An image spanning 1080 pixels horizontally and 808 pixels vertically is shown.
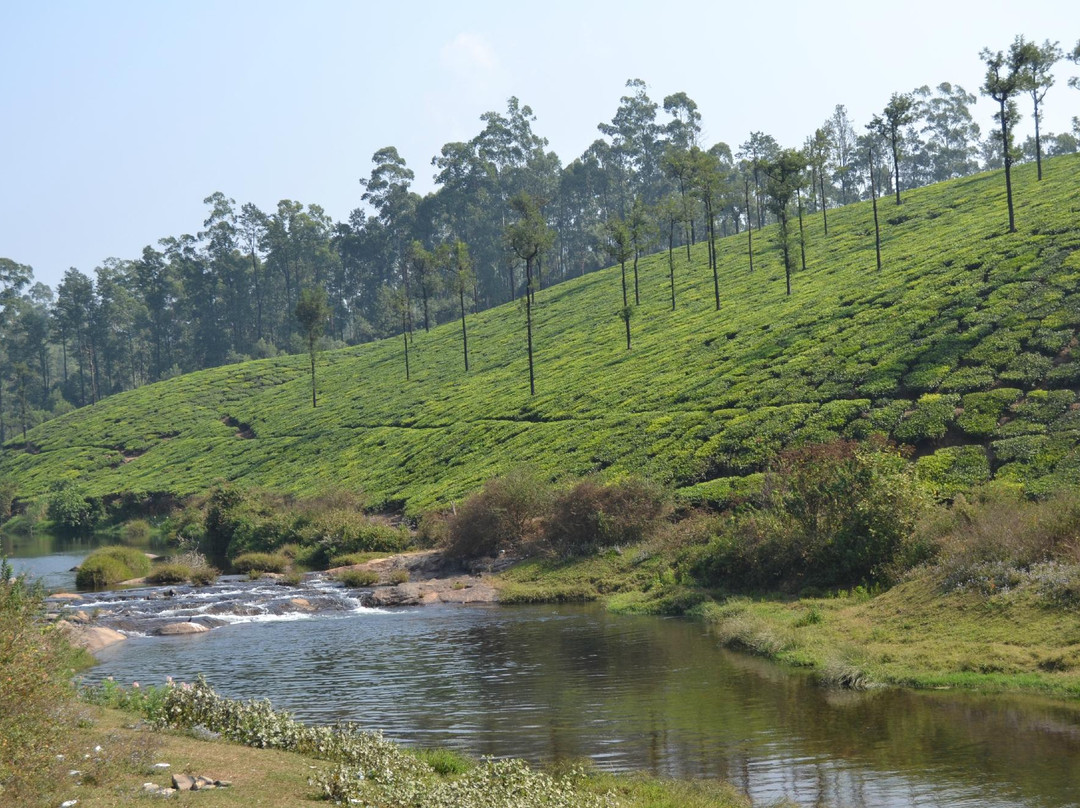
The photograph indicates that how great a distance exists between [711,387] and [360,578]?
2608cm

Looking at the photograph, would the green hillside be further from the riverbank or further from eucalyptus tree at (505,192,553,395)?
the riverbank

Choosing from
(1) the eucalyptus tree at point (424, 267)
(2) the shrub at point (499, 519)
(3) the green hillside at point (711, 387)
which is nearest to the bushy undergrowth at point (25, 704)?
(3) the green hillside at point (711, 387)

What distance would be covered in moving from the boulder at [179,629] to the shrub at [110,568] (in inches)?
530

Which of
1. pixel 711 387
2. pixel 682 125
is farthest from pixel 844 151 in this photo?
pixel 711 387

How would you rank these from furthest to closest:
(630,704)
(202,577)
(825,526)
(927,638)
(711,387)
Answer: (711,387), (202,577), (825,526), (927,638), (630,704)

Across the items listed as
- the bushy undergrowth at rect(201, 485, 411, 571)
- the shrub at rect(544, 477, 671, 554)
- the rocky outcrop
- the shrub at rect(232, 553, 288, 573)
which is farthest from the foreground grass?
the bushy undergrowth at rect(201, 485, 411, 571)

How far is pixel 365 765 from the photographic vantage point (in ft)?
47.9

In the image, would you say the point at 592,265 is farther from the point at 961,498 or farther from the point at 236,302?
the point at 961,498

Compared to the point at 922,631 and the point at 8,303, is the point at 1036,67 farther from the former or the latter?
the point at 8,303

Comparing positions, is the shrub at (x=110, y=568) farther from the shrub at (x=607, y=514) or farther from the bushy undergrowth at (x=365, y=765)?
the bushy undergrowth at (x=365, y=765)

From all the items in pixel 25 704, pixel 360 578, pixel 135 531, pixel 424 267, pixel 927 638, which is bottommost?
pixel 927 638

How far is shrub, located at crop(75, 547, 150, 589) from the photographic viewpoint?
4638 centimetres

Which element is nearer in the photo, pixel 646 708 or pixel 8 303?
pixel 646 708

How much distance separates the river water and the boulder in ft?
2.46
